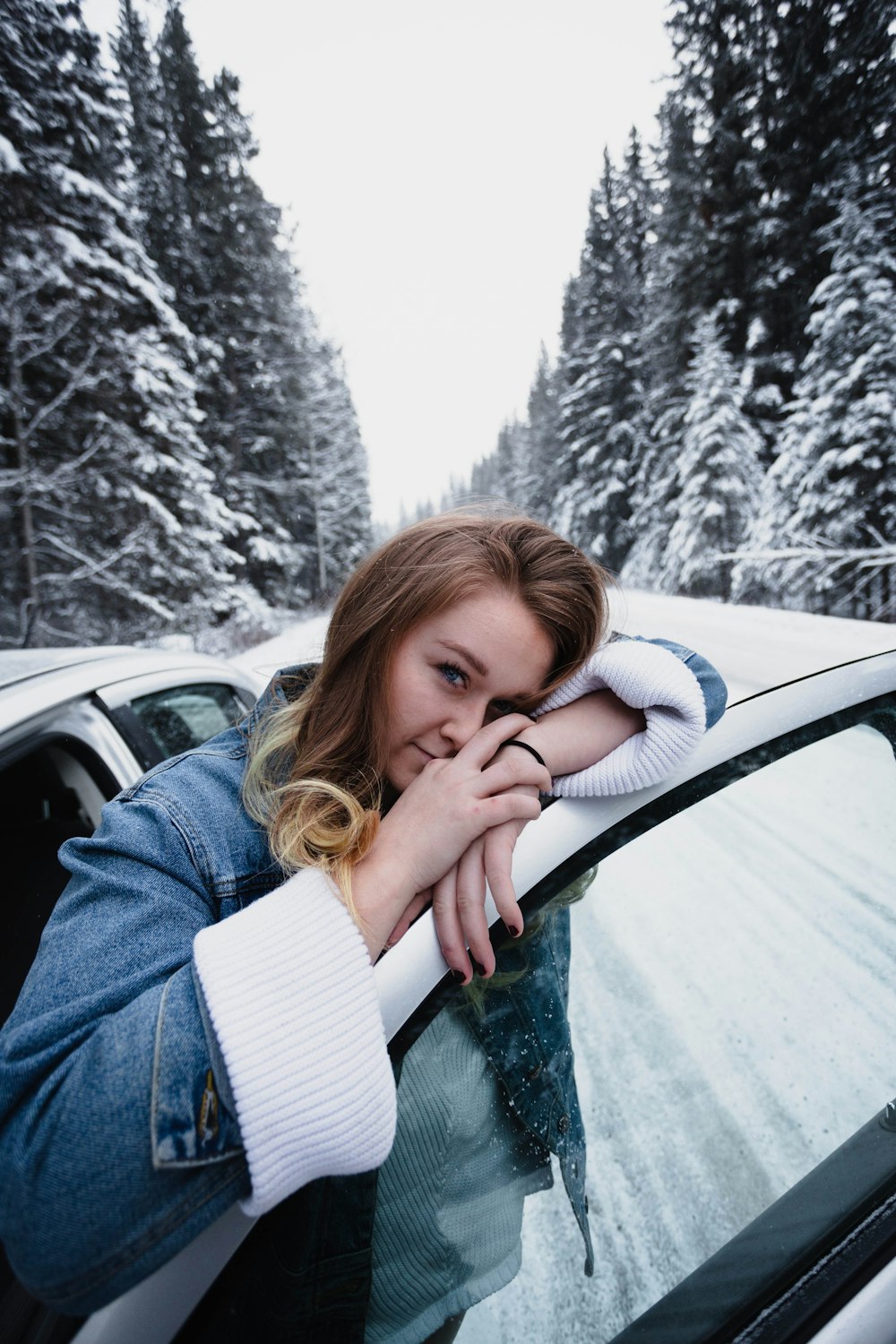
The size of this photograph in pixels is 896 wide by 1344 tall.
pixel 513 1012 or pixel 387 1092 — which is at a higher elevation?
pixel 387 1092

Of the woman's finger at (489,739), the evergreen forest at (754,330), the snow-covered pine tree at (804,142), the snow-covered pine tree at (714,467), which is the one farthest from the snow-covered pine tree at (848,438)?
the woman's finger at (489,739)

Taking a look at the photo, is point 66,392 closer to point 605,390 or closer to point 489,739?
point 489,739

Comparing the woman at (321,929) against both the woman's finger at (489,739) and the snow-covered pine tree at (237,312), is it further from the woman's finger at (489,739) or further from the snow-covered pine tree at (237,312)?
the snow-covered pine tree at (237,312)

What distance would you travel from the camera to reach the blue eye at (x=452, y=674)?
3.99ft

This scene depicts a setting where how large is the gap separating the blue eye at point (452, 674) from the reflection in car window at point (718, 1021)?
0.43 m

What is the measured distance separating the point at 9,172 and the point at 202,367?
6470mm

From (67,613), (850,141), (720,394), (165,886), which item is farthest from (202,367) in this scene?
(165,886)

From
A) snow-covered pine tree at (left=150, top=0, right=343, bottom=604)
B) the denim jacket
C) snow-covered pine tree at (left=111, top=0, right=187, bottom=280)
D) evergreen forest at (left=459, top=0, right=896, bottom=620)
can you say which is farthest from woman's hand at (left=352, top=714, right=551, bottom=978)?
snow-covered pine tree at (left=111, top=0, right=187, bottom=280)

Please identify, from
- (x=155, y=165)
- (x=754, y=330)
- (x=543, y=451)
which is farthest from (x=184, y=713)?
(x=543, y=451)

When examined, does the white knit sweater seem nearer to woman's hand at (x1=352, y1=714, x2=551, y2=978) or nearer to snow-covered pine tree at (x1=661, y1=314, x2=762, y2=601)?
woman's hand at (x1=352, y1=714, x2=551, y2=978)

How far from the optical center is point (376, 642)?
49.9 inches

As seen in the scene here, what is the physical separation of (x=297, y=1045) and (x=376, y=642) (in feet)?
2.47

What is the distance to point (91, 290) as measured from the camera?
370 inches

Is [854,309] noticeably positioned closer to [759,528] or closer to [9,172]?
[759,528]
